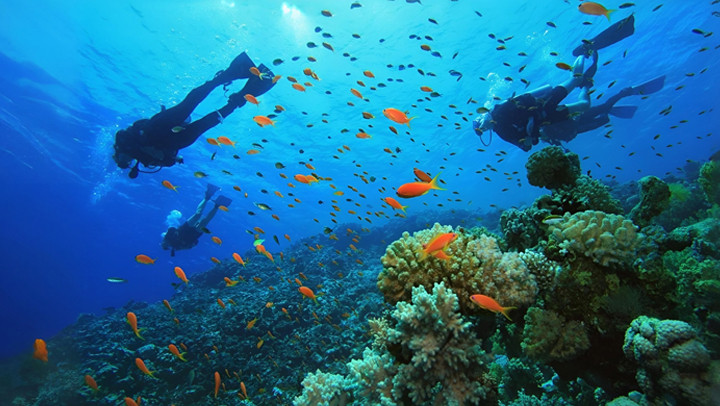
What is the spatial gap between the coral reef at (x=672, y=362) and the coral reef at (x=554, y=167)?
3198 mm

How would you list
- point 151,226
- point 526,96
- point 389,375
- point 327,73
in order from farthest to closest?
point 151,226 < point 327,73 < point 526,96 < point 389,375

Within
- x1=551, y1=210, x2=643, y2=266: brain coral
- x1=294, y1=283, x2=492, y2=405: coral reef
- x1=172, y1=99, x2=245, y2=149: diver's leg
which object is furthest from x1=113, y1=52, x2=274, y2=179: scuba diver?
x1=551, y1=210, x2=643, y2=266: brain coral

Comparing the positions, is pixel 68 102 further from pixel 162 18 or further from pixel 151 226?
pixel 151 226

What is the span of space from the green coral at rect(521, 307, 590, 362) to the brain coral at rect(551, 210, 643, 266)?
2.47ft

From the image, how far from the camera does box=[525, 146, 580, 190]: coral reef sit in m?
4.77

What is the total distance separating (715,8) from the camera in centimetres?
2123

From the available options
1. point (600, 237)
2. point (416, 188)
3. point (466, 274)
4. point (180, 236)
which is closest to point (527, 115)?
point (600, 237)

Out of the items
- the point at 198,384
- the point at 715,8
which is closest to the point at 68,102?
the point at 198,384

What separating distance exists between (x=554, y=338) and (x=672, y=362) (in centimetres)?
86

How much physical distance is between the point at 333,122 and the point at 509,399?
27949 mm

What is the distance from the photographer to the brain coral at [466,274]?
3012 mm

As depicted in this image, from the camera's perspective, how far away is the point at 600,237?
2.95m

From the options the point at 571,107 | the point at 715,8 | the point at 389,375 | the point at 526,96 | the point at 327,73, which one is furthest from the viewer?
the point at 327,73

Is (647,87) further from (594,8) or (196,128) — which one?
(196,128)
